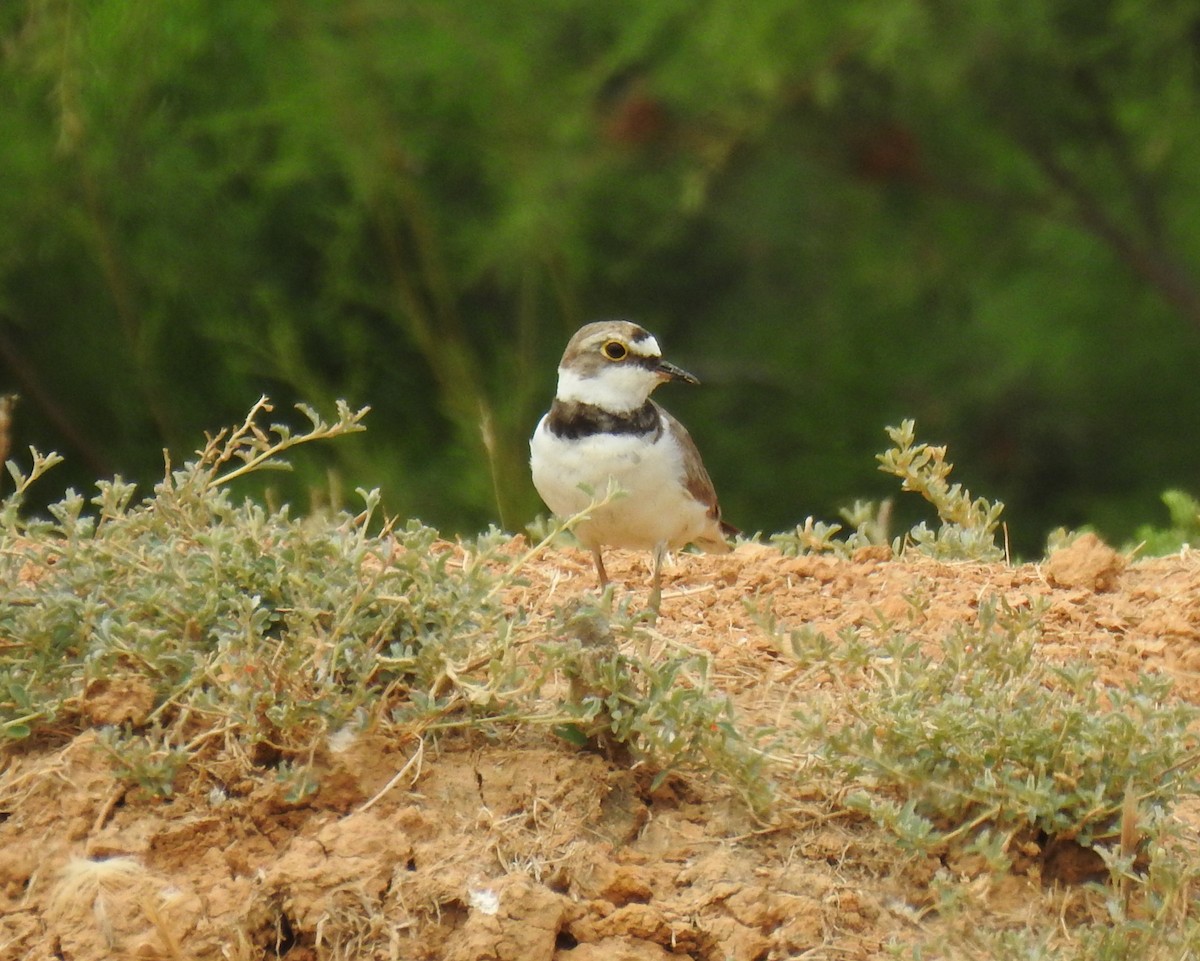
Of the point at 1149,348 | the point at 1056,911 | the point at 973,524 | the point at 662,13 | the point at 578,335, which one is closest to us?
the point at 1056,911

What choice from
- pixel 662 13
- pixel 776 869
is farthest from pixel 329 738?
pixel 662 13

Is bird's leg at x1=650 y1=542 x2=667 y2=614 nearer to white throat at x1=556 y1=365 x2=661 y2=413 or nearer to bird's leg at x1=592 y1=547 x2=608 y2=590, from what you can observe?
bird's leg at x1=592 y1=547 x2=608 y2=590

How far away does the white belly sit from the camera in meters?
5.41

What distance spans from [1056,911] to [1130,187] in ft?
31.2

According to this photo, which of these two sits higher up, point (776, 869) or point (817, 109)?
point (817, 109)

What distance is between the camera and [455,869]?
3.56m

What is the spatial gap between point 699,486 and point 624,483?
0.42 m

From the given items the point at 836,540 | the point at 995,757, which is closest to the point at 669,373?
the point at 836,540

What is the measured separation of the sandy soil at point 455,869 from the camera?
3.47m

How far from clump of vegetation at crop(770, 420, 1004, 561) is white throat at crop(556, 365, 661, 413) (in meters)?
0.63

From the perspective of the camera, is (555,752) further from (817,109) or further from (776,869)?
(817,109)

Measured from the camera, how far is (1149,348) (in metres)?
12.2

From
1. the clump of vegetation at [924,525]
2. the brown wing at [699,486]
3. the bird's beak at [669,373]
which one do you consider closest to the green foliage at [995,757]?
the clump of vegetation at [924,525]

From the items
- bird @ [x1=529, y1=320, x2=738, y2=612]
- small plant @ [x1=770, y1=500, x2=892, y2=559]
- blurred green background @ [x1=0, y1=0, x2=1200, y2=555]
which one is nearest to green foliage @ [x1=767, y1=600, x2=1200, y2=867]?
bird @ [x1=529, y1=320, x2=738, y2=612]
